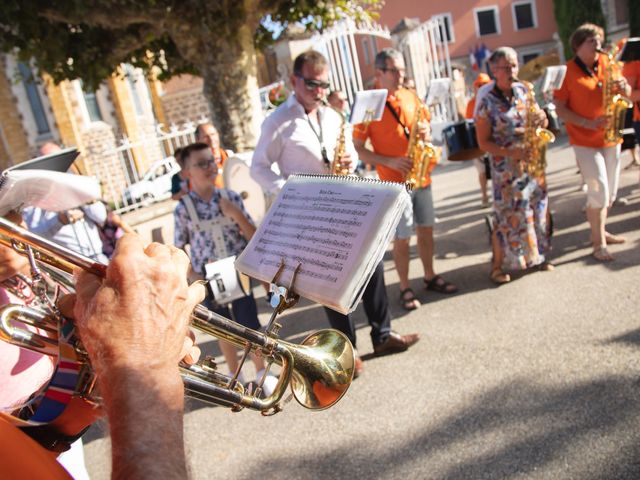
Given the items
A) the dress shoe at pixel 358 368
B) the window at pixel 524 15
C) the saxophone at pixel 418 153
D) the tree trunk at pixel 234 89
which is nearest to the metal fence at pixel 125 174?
the tree trunk at pixel 234 89

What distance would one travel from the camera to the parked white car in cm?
872

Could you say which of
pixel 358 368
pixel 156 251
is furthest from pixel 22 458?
pixel 358 368

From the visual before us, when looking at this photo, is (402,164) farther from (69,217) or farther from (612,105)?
(69,217)

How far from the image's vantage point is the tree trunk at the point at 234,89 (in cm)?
676

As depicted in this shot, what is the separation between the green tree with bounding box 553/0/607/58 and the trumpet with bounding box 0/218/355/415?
19.9 meters

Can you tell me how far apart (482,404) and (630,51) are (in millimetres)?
3984

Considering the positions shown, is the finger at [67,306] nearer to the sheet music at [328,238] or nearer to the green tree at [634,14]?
the sheet music at [328,238]

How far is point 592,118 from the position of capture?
14.0ft

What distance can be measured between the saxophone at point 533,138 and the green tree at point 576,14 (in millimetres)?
16615

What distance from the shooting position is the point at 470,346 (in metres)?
3.45

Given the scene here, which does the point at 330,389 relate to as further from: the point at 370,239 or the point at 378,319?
the point at 378,319

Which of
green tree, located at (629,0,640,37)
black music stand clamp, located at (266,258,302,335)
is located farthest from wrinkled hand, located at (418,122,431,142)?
green tree, located at (629,0,640,37)

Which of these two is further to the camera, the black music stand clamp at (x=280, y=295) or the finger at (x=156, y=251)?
the black music stand clamp at (x=280, y=295)

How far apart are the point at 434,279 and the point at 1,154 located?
20.8 m
